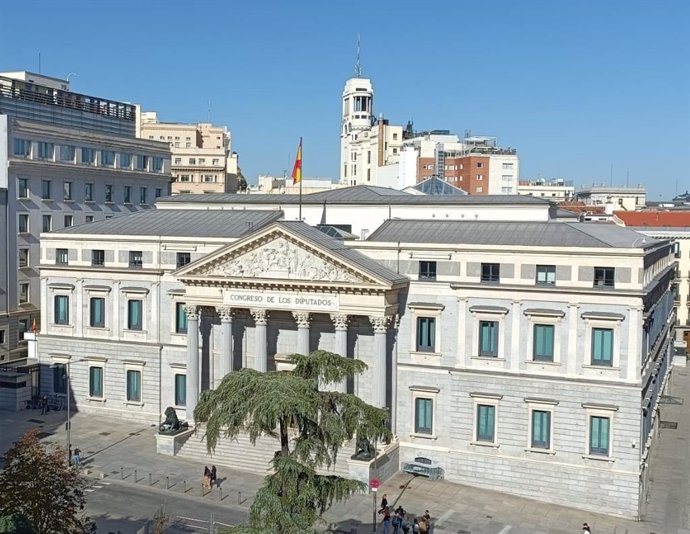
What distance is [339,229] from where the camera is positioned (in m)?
66.5

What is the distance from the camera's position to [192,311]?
202 feet

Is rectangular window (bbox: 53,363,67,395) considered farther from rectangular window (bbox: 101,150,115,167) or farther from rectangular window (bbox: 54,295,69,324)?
rectangular window (bbox: 101,150,115,167)

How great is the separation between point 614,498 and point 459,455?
10.1m

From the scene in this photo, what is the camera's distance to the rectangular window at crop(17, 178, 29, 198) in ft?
259

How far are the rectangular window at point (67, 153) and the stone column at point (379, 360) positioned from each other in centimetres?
4312

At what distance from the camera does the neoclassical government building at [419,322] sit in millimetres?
52312

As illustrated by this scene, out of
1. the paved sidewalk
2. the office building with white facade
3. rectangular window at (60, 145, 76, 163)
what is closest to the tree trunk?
the paved sidewalk

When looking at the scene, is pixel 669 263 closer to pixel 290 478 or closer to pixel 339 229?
pixel 339 229

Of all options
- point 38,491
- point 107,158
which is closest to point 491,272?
point 38,491

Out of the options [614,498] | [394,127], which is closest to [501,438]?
[614,498]

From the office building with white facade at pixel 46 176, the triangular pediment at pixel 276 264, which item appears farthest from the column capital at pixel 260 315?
the office building with white facade at pixel 46 176

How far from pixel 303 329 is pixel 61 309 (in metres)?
23.5

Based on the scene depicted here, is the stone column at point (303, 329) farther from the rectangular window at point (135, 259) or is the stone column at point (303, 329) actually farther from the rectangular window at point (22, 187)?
the rectangular window at point (22, 187)

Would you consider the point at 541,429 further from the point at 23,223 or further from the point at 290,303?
the point at 23,223
